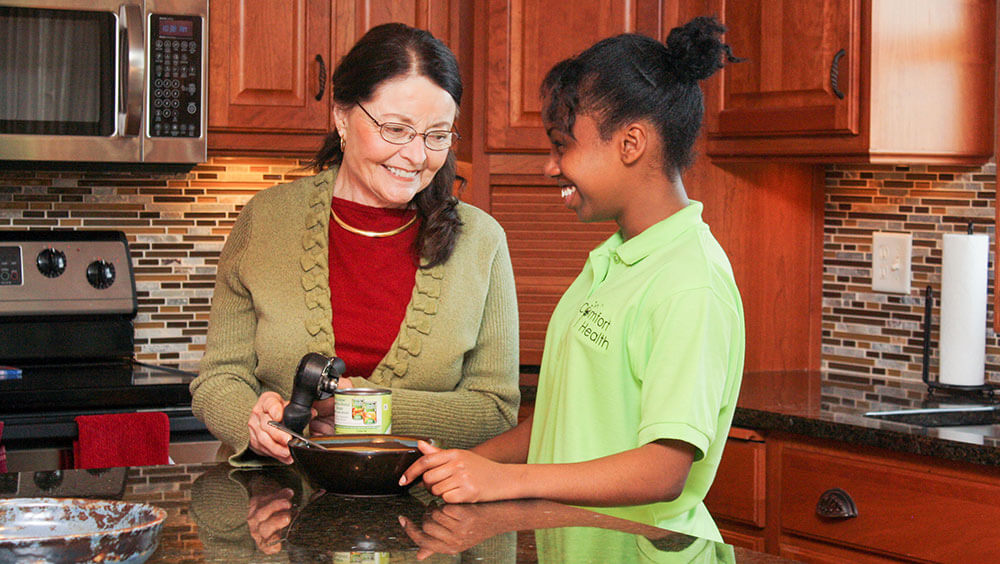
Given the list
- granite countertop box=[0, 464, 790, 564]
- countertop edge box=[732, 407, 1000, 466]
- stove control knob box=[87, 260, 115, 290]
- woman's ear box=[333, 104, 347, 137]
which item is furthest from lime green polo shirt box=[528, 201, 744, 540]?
stove control knob box=[87, 260, 115, 290]

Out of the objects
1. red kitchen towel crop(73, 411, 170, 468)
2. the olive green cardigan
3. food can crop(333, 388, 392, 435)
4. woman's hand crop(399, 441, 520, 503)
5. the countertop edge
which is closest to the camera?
woman's hand crop(399, 441, 520, 503)

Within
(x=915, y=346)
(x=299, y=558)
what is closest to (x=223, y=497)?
(x=299, y=558)

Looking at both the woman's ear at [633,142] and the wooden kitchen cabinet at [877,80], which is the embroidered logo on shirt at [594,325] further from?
the wooden kitchen cabinet at [877,80]

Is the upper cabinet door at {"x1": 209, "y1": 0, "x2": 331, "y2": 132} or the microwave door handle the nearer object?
the microwave door handle

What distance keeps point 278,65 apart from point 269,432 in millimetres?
1744

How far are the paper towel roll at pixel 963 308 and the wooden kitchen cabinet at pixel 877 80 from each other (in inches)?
8.3

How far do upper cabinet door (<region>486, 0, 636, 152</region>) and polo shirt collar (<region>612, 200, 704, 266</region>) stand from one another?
1543 mm

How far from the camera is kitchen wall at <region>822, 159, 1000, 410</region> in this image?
8.95 feet

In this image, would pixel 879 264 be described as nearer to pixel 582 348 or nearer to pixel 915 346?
pixel 915 346

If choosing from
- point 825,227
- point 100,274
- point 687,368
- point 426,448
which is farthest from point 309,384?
point 825,227

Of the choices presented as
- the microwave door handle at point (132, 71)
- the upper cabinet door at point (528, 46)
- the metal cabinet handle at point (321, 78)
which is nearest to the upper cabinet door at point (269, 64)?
the metal cabinet handle at point (321, 78)

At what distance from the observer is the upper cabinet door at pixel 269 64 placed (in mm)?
2922

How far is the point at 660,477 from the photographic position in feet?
3.98

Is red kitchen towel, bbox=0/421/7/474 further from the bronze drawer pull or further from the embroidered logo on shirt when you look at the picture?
the bronze drawer pull
